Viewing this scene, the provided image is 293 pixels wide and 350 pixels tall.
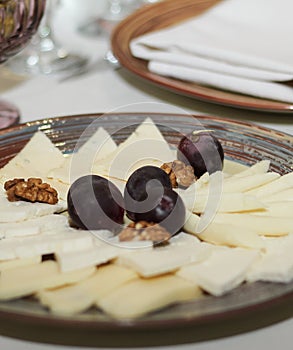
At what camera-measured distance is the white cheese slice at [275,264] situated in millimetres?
643

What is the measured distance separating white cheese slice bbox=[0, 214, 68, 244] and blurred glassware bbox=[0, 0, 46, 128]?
0.37 m

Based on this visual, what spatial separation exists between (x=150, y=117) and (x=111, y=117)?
5cm

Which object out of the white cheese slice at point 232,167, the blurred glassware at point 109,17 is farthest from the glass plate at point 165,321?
the blurred glassware at point 109,17

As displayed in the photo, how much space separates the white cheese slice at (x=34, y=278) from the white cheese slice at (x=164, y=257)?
35 millimetres

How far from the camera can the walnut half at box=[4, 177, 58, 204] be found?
752 mm

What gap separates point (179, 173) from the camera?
0.82 m

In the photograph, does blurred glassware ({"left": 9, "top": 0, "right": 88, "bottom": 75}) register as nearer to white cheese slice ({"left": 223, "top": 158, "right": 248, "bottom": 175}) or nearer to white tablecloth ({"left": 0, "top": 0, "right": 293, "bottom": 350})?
white tablecloth ({"left": 0, "top": 0, "right": 293, "bottom": 350})

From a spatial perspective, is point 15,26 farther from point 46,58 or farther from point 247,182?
point 247,182

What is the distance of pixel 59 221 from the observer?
0.74m

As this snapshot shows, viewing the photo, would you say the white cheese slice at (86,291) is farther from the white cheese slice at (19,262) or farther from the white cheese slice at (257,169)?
the white cheese slice at (257,169)

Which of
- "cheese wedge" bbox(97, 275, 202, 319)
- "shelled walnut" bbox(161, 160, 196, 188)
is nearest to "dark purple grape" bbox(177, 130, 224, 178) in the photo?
"shelled walnut" bbox(161, 160, 196, 188)

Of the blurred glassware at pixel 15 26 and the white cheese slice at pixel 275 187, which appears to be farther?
the blurred glassware at pixel 15 26

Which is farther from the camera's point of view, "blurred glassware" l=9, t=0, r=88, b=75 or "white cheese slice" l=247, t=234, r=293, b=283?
"blurred glassware" l=9, t=0, r=88, b=75

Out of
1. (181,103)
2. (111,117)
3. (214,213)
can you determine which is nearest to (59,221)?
(214,213)
